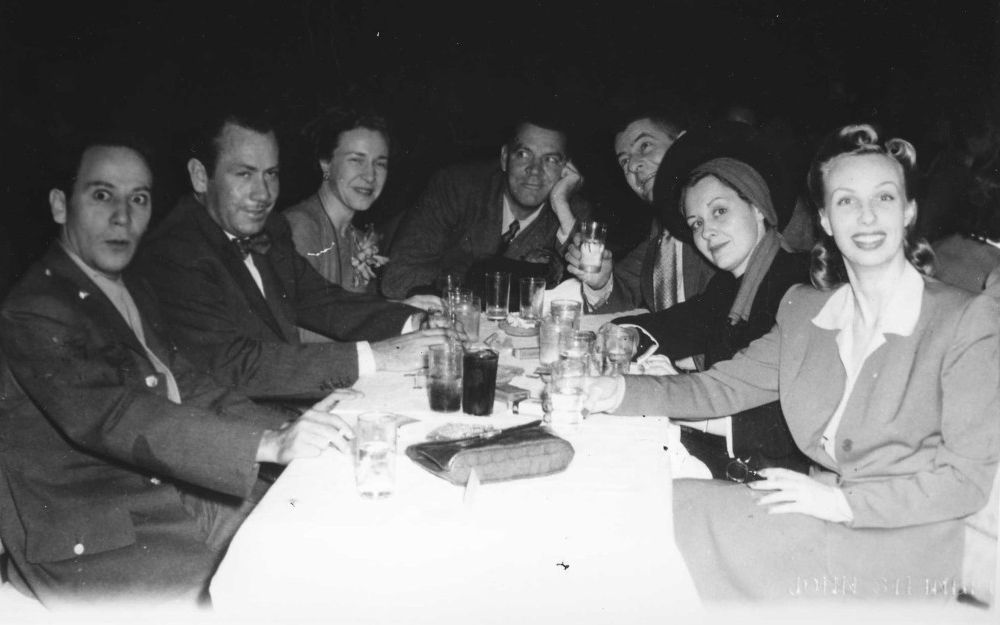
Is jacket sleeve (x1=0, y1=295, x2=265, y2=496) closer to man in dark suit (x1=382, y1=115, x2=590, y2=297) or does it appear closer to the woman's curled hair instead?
the woman's curled hair

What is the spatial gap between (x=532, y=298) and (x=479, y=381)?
1.33 metres

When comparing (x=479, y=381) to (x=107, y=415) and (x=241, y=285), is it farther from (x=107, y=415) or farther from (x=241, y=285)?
(x=241, y=285)

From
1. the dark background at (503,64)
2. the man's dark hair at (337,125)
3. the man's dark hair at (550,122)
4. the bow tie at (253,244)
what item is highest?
the dark background at (503,64)

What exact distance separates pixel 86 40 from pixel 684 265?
3946mm

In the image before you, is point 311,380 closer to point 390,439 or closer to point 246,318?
point 246,318

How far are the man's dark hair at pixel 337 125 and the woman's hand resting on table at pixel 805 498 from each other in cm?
308

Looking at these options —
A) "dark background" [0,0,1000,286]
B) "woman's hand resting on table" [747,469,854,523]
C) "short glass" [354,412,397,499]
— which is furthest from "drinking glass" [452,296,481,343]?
"dark background" [0,0,1000,286]

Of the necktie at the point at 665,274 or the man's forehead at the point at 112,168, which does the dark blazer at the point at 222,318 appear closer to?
the man's forehead at the point at 112,168

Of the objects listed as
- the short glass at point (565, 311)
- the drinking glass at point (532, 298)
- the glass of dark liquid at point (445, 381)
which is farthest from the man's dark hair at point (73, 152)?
the drinking glass at point (532, 298)

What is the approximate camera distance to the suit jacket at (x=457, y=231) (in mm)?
4867

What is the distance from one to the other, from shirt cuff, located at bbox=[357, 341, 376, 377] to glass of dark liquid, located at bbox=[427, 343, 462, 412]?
533mm

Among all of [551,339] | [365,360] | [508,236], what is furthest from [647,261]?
[365,360]

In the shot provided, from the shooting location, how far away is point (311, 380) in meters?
2.67

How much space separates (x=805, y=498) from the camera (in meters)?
1.70
